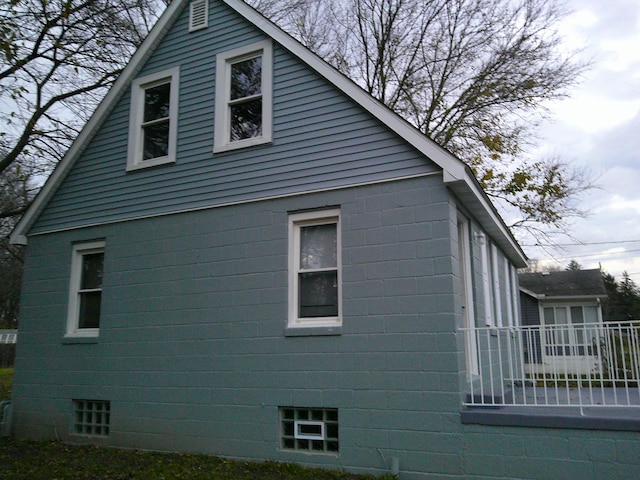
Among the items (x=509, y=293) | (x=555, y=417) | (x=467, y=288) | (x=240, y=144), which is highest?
(x=240, y=144)

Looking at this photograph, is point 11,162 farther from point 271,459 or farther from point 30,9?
point 271,459

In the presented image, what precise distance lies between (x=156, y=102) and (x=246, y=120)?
224cm

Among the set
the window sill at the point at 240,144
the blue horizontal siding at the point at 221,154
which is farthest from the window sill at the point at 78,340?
the window sill at the point at 240,144

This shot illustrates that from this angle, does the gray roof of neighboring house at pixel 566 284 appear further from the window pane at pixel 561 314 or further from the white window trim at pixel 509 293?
the white window trim at pixel 509 293

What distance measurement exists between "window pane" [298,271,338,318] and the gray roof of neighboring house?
18.4 meters

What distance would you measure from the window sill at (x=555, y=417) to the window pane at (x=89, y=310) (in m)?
6.72

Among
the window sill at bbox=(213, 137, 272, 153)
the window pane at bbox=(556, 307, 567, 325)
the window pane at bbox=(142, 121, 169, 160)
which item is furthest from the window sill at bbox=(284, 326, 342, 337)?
the window pane at bbox=(556, 307, 567, 325)

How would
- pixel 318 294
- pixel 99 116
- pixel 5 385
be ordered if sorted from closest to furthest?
pixel 318 294
pixel 99 116
pixel 5 385

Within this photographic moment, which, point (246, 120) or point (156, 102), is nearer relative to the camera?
point (246, 120)

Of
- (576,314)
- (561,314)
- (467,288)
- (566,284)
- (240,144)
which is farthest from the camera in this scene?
(566,284)

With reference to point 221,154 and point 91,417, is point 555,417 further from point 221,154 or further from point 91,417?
point 91,417

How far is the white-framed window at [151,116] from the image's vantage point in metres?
9.98

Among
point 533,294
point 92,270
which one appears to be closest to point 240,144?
point 92,270

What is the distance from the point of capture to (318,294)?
7980 mm
